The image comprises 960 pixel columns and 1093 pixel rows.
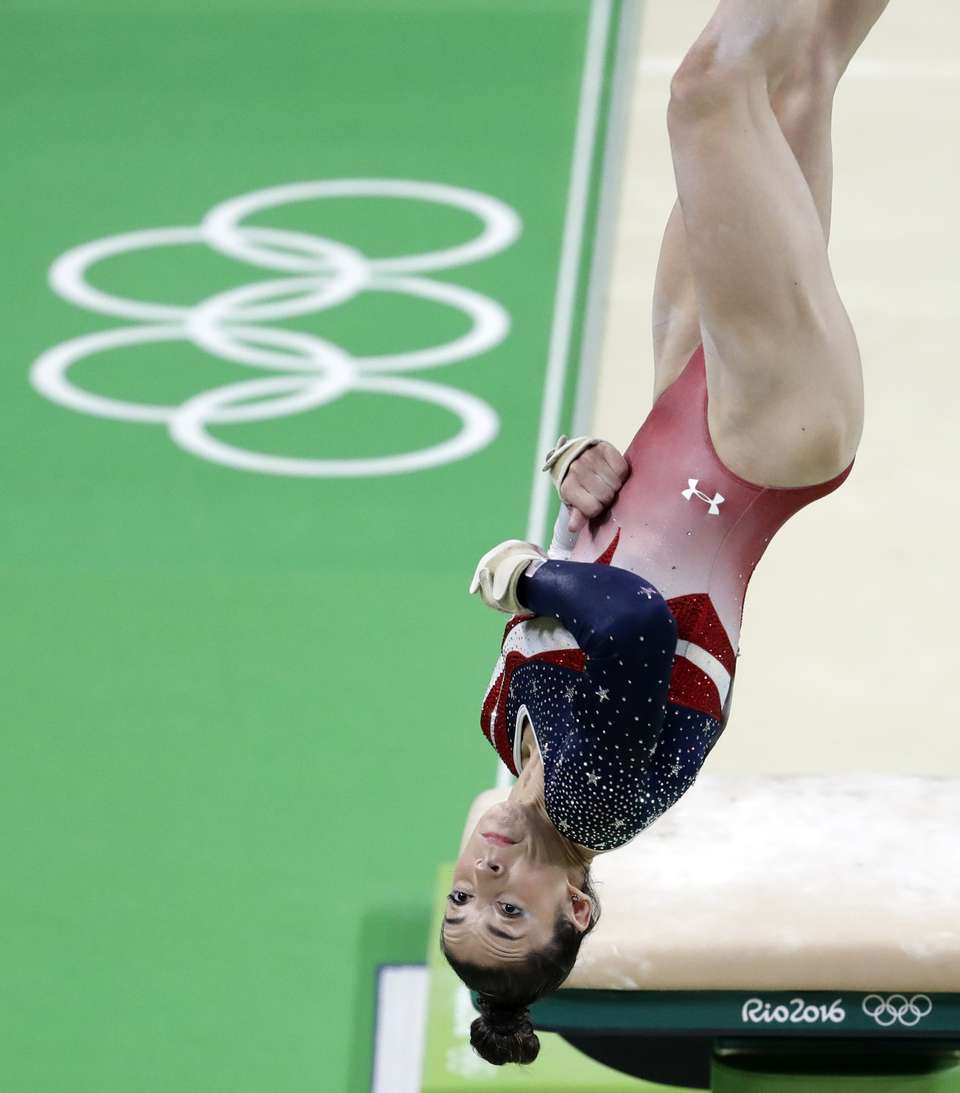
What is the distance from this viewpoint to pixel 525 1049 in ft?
11.8

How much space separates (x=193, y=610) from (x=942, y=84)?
5722 mm

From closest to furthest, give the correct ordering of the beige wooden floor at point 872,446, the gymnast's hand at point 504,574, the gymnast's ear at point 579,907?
1. the gymnast's hand at point 504,574
2. the gymnast's ear at point 579,907
3. the beige wooden floor at point 872,446

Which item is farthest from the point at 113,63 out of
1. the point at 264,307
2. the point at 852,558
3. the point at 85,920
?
the point at 85,920

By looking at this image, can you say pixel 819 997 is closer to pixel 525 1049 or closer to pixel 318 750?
pixel 525 1049

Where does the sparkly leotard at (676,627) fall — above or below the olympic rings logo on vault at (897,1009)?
above

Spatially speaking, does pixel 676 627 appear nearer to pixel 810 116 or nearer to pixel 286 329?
pixel 810 116

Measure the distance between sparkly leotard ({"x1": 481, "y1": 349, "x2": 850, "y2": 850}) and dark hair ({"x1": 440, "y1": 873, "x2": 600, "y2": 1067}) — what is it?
254mm

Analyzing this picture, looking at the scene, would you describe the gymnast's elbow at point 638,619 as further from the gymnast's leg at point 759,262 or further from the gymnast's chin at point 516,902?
the gymnast's chin at point 516,902

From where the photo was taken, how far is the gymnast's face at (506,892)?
3.43 m

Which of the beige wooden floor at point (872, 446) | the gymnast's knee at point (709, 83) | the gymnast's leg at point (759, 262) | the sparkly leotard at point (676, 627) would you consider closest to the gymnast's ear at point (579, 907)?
the sparkly leotard at point (676, 627)

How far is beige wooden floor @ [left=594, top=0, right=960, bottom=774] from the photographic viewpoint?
630 cm

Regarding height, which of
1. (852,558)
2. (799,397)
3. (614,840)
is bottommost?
(614,840)

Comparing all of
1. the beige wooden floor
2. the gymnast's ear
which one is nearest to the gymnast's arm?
the gymnast's ear

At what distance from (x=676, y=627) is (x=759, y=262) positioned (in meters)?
0.57
